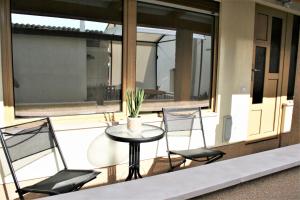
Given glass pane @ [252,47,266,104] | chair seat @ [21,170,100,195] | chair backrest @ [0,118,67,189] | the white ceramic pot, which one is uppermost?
glass pane @ [252,47,266,104]

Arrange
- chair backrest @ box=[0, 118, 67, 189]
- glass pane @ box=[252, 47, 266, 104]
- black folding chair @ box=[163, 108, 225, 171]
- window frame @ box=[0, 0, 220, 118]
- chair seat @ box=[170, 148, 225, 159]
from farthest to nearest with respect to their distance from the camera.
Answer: glass pane @ box=[252, 47, 266, 104] < black folding chair @ box=[163, 108, 225, 171] < chair seat @ box=[170, 148, 225, 159] < window frame @ box=[0, 0, 220, 118] < chair backrest @ box=[0, 118, 67, 189]

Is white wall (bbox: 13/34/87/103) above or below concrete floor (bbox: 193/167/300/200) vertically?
above

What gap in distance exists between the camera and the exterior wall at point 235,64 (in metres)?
3.79

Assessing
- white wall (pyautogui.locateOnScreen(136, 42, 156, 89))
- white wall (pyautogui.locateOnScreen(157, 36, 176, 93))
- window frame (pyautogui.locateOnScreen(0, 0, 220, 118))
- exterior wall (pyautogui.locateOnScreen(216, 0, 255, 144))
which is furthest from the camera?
exterior wall (pyautogui.locateOnScreen(216, 0, 255, 144))

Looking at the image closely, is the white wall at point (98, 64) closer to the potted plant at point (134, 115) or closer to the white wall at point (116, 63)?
the white wall at point (116, 63)

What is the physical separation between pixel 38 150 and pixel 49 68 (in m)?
0.83

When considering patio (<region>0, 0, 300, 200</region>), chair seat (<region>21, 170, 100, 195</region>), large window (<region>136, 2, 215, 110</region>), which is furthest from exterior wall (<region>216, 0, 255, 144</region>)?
chair seat (<region>21, 170, 100, 195</region>)

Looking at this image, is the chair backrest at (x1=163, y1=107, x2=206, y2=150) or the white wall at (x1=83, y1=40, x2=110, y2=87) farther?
the chair backrest at (x1=163, y1=107, x2=206, y2=150)

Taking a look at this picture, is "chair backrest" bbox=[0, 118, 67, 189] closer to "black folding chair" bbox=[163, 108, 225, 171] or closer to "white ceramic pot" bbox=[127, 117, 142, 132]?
"white ceramic pot" bbox=[127, 117, 142, 132]

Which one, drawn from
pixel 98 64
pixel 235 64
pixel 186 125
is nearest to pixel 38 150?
pixel 98 64

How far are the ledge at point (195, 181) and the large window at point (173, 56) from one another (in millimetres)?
2087

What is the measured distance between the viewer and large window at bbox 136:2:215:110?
322 centimetres

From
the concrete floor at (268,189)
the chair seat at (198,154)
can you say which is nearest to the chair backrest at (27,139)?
the chair seat at (198,154)

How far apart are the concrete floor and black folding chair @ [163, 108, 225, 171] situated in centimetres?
167
